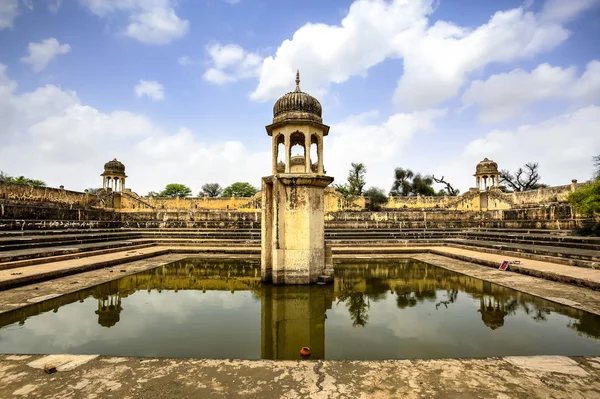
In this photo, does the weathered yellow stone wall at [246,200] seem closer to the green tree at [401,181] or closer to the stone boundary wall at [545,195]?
the stone boundary wall at [545,195]

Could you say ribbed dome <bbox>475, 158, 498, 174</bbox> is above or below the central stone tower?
above

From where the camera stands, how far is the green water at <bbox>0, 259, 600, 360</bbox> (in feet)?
11.8

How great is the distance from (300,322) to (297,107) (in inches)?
208

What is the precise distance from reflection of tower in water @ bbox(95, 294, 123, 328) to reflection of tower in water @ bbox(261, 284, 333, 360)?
223 centimetres

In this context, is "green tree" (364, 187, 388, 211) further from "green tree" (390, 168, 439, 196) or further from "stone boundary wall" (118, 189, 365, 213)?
"green tree" (390, 168, 439, 196)

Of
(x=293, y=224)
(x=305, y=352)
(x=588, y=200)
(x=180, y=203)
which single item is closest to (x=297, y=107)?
(x=293, y=224)

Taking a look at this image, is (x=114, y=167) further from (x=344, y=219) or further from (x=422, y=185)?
(x=422, y=185)

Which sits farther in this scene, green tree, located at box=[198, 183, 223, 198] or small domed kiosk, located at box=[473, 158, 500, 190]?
green tree, located at box=[198, 183, 223, 198]

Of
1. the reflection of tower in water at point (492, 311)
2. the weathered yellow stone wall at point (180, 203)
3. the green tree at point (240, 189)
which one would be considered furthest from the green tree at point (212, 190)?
the reflection of tower in water at point (492, 311)

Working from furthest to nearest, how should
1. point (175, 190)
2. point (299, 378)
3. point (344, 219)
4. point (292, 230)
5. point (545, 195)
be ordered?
point (175, 190), point (545, 195), point (344, 219), point (292, 230), point (299, 378)

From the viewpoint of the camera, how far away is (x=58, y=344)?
3.70 meters

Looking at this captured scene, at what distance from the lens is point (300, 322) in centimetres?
467

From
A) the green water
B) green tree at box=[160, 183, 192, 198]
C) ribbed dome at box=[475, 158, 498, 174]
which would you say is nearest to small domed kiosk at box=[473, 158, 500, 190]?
ribbed dome at box=[475, 158, 498, 174]

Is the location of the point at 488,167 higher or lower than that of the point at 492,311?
higher
